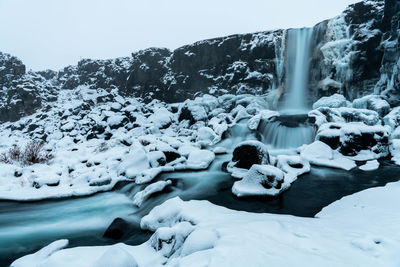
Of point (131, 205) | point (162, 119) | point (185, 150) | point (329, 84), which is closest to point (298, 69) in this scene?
point (329, 84)

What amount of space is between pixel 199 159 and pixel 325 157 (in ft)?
15.6

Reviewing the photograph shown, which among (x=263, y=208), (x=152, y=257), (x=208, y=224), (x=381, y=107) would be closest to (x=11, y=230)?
(x=152, y=257)

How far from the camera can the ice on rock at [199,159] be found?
8.98 m

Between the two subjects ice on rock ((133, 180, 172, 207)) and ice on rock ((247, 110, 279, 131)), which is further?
ice on rock ((247, 110, 279, 131))

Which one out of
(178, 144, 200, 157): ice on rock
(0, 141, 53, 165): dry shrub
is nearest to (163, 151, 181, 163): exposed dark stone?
(178, 144, 200, 157): ice on rock

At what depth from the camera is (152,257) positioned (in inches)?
131

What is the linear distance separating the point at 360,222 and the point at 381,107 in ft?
37.9

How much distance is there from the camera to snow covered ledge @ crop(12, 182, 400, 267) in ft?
8.16

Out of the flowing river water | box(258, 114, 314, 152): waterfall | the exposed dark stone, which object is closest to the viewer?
the flowing river water

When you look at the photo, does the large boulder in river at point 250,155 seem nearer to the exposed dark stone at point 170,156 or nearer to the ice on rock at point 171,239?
the exposed dark stone at point 170,156

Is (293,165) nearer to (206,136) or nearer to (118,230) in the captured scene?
(118,230)

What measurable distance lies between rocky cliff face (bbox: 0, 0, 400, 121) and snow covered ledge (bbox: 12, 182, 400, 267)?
13.5 meters

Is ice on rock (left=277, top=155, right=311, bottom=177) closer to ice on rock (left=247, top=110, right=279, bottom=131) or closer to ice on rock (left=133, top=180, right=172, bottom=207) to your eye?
ice on rock (left=133, top=180, right=172, bottom=207)

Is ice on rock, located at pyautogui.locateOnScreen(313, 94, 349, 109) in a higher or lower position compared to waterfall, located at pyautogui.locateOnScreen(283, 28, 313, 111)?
lower
